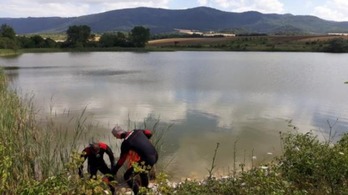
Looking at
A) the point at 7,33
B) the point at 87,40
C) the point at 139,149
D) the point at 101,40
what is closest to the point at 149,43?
the point at 101,40

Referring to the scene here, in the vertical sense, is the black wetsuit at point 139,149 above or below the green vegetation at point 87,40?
above

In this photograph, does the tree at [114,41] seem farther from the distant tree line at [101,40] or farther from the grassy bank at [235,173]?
the grassy bank at [235,173]

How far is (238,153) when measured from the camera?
1191 centimetres

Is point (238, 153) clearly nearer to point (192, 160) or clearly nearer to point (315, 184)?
point (192, 160)

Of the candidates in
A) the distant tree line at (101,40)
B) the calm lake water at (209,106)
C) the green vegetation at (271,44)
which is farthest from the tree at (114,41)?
the calm lake water at (209,106)

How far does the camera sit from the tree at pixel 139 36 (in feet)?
322

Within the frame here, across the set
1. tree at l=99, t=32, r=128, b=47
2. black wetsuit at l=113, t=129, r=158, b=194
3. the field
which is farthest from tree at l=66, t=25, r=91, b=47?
black wetsuit at l=113, t=129, r=158, b=194

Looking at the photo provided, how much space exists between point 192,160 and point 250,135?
3.97 m

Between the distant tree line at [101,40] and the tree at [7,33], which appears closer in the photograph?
the tree at [7,33]

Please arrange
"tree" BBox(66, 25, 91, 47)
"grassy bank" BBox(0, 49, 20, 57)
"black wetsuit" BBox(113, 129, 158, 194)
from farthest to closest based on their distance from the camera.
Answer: "tree" BBox(66, 25, 91, 47)
"grassy bank" BBox(0, 49, 20, 57)
"black wetsuit" BBox(113, 129, 158, 194)

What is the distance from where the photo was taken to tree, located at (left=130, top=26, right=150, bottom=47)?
98125mm

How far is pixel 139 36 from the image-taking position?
9856cm

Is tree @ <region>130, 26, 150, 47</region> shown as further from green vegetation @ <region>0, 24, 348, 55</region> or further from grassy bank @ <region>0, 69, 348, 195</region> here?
grassy bank @ <region>0, 69, 348, 195</region>

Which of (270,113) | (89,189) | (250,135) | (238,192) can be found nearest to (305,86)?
(270,113)
